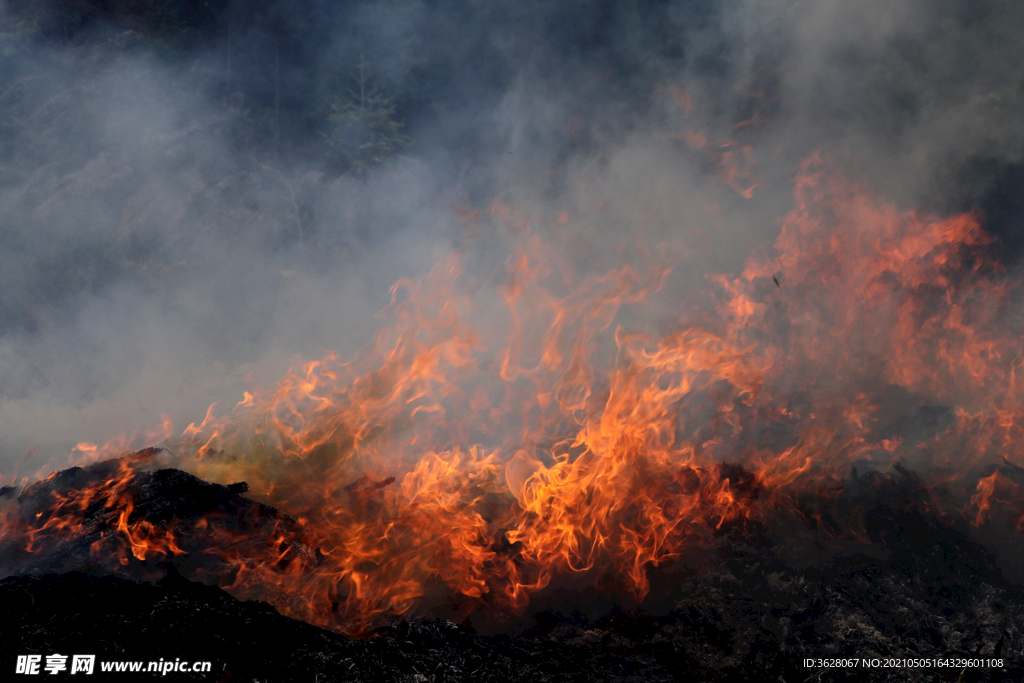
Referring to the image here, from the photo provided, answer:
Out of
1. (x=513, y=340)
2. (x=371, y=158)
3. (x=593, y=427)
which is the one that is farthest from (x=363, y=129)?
(x=593, y=427)

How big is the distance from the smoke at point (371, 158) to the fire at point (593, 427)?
3.56 ft

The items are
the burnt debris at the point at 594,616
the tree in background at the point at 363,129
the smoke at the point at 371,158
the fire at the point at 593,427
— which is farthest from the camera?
the tree in background at the point at 363,129

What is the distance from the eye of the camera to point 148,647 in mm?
4527

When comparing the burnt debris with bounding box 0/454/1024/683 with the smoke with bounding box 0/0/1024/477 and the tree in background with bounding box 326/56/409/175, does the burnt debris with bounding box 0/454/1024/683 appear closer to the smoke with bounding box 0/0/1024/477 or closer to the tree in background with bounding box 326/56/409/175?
the smoke with bounding box 0/0/1024/477

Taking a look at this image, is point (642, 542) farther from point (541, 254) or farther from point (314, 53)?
point (314, 53)

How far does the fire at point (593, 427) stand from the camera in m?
6.27

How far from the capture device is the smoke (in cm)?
1042

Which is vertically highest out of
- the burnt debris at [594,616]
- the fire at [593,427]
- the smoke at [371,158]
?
the smoke at [371,158]

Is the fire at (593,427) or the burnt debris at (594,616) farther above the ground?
the fire at (593,427)

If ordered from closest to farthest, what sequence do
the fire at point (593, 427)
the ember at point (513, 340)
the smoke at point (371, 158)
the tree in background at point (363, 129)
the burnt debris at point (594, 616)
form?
the burnt debris at point (594, 616)
the ember at point (513, 340)
the fire at point (593, 427)
the smoke at point (371, 158)
the tree in background at point (363, 129)

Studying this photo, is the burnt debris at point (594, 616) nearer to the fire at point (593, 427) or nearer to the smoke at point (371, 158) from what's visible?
the fire at point (593, 427)

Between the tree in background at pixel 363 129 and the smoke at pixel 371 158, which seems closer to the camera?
the smoke at pixel 371 158

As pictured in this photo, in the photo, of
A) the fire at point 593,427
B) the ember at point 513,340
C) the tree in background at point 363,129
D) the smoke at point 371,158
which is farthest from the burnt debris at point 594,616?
the tree in background at point 363,129

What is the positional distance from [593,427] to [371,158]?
13556 millimetres
